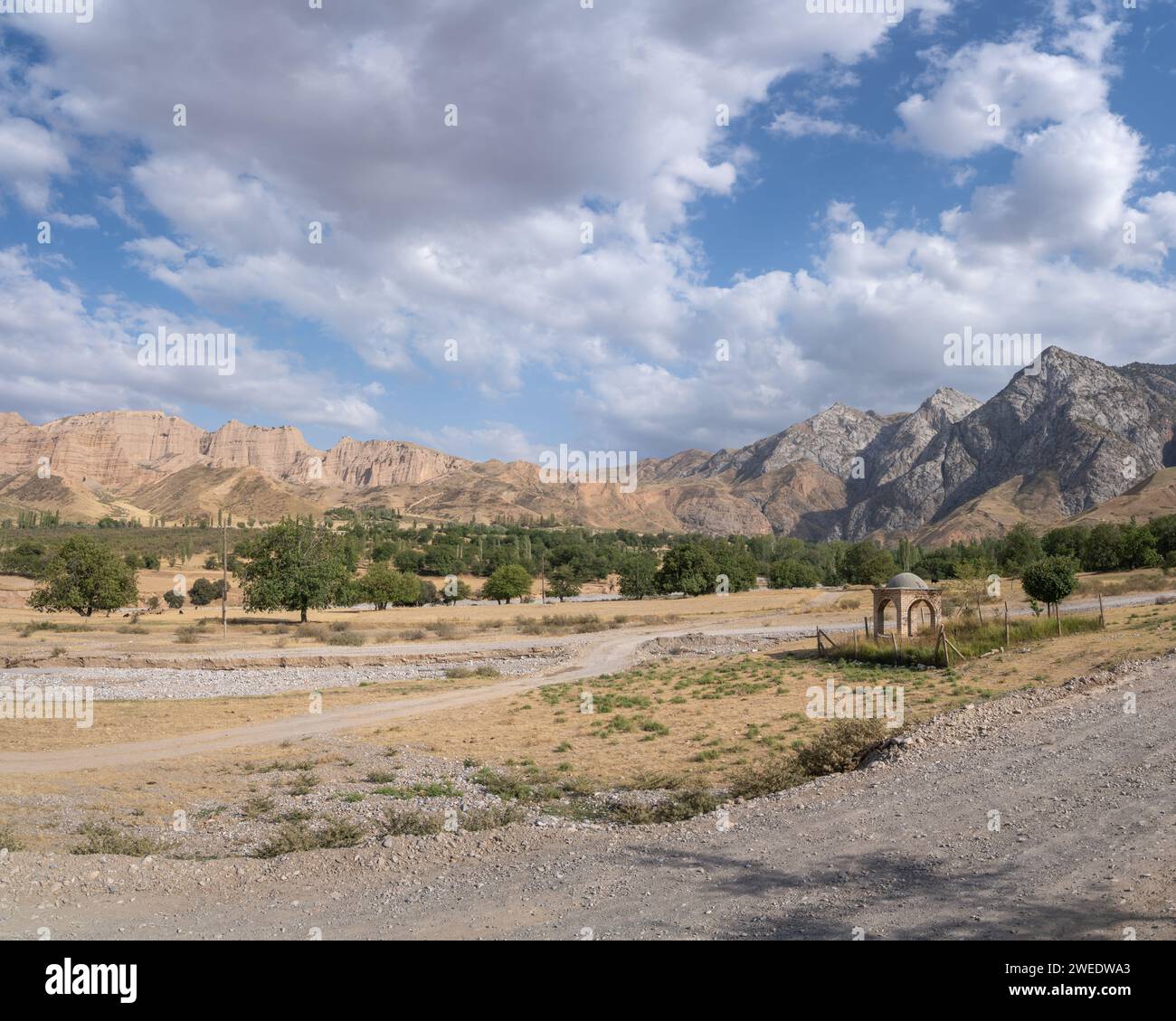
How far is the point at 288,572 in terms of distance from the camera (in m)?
58.7

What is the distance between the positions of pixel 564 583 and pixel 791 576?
32.9 meters

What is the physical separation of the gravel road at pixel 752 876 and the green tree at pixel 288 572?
169ft

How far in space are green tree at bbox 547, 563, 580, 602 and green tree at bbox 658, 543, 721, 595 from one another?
18332 mm

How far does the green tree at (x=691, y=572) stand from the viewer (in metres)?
90.8

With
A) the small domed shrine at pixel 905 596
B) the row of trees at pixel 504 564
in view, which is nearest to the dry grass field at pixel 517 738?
the small domed shrine at pixel 905 596

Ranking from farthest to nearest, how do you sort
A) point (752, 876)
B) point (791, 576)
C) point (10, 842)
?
point (791, 576), point (10, 842), point (752, 876)

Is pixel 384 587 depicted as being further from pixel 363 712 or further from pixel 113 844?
pixel 113 844

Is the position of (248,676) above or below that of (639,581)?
below

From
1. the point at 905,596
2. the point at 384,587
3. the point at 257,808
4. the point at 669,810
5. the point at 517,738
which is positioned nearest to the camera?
the point at 669,810

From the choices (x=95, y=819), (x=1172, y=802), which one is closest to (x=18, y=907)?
(x=95, y=819)

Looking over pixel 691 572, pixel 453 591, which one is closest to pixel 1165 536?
pixel 691 572

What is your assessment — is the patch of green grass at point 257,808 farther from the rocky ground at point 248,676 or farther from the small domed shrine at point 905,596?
the small domed shrine at point 905,596
